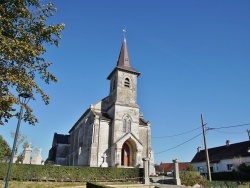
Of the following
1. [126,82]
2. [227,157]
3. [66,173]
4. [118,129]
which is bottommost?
[66,173]

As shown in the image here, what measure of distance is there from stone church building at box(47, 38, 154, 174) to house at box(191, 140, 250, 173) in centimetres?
1850

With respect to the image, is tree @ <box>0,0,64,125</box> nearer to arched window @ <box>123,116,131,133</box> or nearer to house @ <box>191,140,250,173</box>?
arched window @ <box>123,116,131,133</box>

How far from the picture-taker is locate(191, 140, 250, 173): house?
130ft

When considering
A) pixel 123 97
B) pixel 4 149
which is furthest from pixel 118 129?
pixel 4 149

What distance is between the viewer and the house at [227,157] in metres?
39.8

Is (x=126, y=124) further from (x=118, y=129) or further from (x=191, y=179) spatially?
(x=191, y=179)

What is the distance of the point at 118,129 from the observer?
31234 millimetres

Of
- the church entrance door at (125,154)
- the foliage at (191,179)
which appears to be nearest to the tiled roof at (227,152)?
the church entrance door at (125,154)

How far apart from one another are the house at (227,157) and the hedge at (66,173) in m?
24.0

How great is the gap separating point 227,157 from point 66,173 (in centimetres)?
3433

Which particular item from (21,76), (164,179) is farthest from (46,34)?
(164,179)

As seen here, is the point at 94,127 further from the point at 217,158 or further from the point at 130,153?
the point at 217,158

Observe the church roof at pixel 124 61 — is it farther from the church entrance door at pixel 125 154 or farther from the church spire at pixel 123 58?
the church entrance door at pixel 125 154

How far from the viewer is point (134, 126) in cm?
3250
